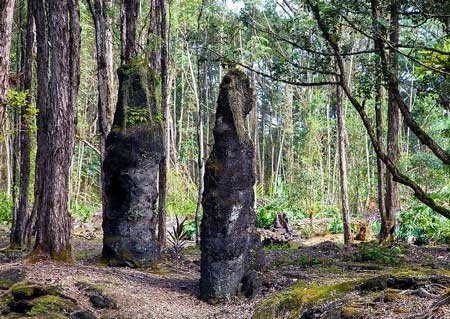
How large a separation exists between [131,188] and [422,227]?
336 inches

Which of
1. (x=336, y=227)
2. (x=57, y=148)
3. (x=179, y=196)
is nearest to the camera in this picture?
(x=57, y=148)

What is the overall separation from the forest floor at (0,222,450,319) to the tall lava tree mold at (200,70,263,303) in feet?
1.06

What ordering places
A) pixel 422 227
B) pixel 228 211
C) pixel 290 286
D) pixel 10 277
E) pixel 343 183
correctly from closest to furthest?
pixel 10 277, pixel 290 286, pixel 228 211, pixel 343 183, pixel 422 227

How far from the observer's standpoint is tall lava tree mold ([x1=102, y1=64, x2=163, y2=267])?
10.8 metres

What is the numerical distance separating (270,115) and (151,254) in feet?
102

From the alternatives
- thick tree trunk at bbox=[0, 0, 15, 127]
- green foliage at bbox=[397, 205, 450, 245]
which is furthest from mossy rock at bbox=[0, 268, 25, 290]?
green foliage at bbox=[397, 205, 450, 245]

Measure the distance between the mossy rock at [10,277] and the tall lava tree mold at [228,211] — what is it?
2.63m

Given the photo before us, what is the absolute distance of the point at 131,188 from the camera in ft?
35.5

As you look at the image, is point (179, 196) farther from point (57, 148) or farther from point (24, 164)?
point (57, 148)

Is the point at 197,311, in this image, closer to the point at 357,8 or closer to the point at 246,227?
the point at 246,227

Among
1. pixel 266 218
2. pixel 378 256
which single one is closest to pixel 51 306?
pixel 378 256

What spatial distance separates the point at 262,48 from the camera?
23.6 m

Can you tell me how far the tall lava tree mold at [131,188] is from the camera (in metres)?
10.8

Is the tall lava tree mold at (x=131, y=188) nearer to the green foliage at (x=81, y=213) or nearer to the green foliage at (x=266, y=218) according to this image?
the green foliage at (x=266, y=218)
